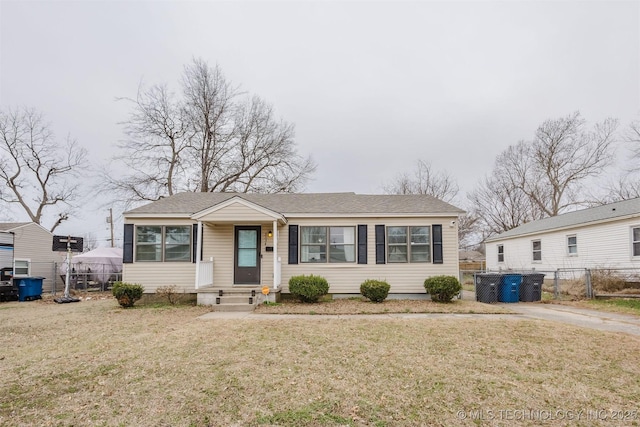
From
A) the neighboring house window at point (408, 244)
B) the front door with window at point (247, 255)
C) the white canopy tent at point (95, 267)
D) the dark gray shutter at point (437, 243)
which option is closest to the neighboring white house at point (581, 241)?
the dark gray shutter at point (437, 243)

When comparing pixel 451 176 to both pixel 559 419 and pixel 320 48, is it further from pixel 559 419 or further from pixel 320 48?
pixel 559 419

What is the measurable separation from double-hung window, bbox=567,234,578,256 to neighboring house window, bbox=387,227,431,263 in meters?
8.97

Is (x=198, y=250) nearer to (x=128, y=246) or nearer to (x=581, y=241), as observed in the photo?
(x=128, y=246)

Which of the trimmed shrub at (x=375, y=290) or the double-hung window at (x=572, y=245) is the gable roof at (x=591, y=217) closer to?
the double-hung window at (x=572, y=245)

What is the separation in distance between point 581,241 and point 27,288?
23.2 m

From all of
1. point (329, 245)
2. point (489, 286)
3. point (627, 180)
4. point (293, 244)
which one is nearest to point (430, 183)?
point (627, 180)

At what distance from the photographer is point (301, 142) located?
2655 centimetres

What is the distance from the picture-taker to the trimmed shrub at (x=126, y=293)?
35.4 ft

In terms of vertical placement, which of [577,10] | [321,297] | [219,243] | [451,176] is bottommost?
[321,297]

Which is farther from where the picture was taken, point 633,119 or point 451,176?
point 451,176

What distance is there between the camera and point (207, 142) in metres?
24.6

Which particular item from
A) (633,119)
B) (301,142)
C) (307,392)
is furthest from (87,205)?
(633,119)

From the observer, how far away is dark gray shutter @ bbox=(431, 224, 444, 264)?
39.7 ft

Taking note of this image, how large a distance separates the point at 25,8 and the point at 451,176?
103 feet
